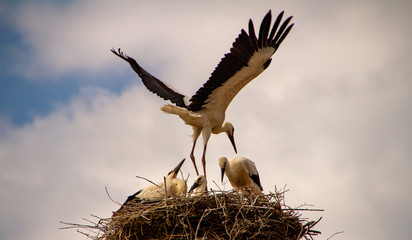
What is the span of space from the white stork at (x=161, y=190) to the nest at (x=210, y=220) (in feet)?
1.13

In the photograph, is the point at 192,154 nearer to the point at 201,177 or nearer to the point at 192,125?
the point at 192,125

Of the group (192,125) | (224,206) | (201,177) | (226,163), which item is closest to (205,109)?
(192,125)

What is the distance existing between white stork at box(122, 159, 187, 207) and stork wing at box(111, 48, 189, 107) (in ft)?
3.60

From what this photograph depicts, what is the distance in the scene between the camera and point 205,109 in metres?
7.50

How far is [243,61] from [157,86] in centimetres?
175

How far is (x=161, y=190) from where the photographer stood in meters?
6.25

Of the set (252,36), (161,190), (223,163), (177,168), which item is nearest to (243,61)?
(252,36)

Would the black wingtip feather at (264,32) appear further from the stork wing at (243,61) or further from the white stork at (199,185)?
the white stork at (199,185)

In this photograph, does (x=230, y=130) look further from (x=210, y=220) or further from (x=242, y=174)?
(x=210, y=220)

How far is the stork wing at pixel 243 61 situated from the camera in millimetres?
6684

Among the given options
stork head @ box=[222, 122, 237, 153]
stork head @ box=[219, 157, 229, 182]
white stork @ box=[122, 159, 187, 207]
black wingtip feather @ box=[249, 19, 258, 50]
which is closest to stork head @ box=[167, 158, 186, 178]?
white stork @ box=[122, 159, 187, 207]

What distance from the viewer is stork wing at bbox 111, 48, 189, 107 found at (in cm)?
782

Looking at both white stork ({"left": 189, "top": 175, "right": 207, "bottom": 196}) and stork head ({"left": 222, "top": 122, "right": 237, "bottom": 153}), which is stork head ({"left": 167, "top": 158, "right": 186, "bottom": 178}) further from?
stork head ({"left": 222, "top": 122, "right": 237, "bottom": 153})

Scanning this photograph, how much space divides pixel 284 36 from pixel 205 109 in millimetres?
1408
